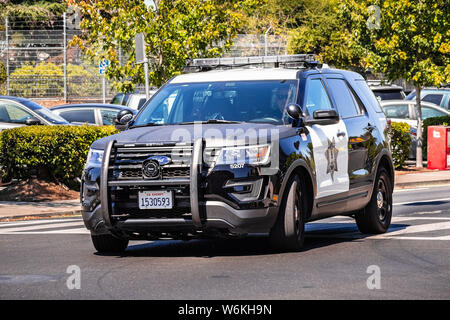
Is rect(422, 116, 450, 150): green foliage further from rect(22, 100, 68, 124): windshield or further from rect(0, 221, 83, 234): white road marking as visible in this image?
rect(0, 221, 83, 234): white road marking

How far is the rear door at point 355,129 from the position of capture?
12.0 meters

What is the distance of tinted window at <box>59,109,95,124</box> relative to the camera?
2552cm

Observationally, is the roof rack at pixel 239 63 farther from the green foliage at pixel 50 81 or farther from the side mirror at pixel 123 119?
→ the green foliage at pixel 50 81

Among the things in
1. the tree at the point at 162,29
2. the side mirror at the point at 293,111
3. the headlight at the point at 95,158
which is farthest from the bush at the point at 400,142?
the headlight at the point at 95,158

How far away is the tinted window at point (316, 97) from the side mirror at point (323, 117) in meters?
0.34

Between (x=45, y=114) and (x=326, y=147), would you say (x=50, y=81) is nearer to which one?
(x=45, y=114)

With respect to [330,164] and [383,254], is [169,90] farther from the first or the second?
[383,254]

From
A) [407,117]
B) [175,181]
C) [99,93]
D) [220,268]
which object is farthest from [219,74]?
[99,93]

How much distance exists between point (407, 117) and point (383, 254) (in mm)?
18820

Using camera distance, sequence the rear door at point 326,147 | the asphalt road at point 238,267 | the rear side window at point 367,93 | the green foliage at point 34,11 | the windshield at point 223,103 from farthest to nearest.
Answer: the green foliage at point 34,11
the rear side window at point 367,93
the rear door at point 326,147
the windshield at point 223,103
the asphalt road at point 238,267

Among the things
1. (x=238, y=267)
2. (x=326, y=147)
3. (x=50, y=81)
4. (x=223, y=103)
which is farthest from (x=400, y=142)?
(x=50, y=81)

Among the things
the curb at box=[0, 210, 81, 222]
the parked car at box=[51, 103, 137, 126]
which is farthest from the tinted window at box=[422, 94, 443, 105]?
the curb at box=[0, 210, 81, 222]

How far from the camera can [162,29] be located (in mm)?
25391

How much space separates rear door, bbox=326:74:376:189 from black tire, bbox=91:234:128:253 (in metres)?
2.75
